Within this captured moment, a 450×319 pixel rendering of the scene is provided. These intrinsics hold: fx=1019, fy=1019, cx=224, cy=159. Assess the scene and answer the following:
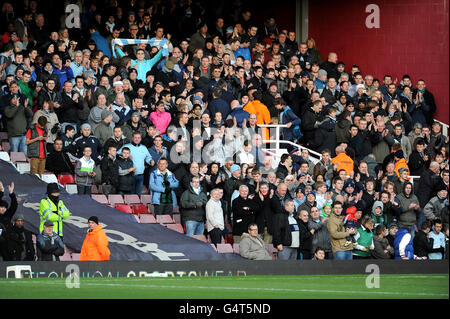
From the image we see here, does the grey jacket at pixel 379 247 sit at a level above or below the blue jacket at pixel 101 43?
below

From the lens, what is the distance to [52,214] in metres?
16.7

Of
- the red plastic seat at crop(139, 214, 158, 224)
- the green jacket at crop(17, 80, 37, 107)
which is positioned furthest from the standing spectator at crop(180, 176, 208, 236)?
the green jacket at crop(17, 80, 37, 107)

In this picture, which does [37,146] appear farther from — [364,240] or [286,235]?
[364,240]

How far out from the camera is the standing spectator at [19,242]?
16.4 m

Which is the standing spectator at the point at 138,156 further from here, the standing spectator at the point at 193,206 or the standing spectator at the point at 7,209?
the standing spectator at the point at 7,209

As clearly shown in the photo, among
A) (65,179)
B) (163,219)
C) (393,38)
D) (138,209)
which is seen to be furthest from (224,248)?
(393,38)

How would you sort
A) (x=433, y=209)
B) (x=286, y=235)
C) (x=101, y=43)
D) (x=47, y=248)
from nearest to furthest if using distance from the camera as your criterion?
(x=47, y=248) → (x=286, y=235) → (x=433, y=209) → (x=101, y=43)

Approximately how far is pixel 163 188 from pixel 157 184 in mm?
159

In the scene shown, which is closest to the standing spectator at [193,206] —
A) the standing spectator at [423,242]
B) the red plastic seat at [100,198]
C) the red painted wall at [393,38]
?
the red plastic seat at [100,198]

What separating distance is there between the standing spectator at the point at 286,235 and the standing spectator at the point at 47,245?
3.81 m

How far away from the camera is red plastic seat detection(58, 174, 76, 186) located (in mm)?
18938

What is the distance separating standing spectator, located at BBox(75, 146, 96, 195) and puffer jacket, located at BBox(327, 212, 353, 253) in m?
4.43

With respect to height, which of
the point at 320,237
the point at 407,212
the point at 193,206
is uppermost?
the point at 193,206
